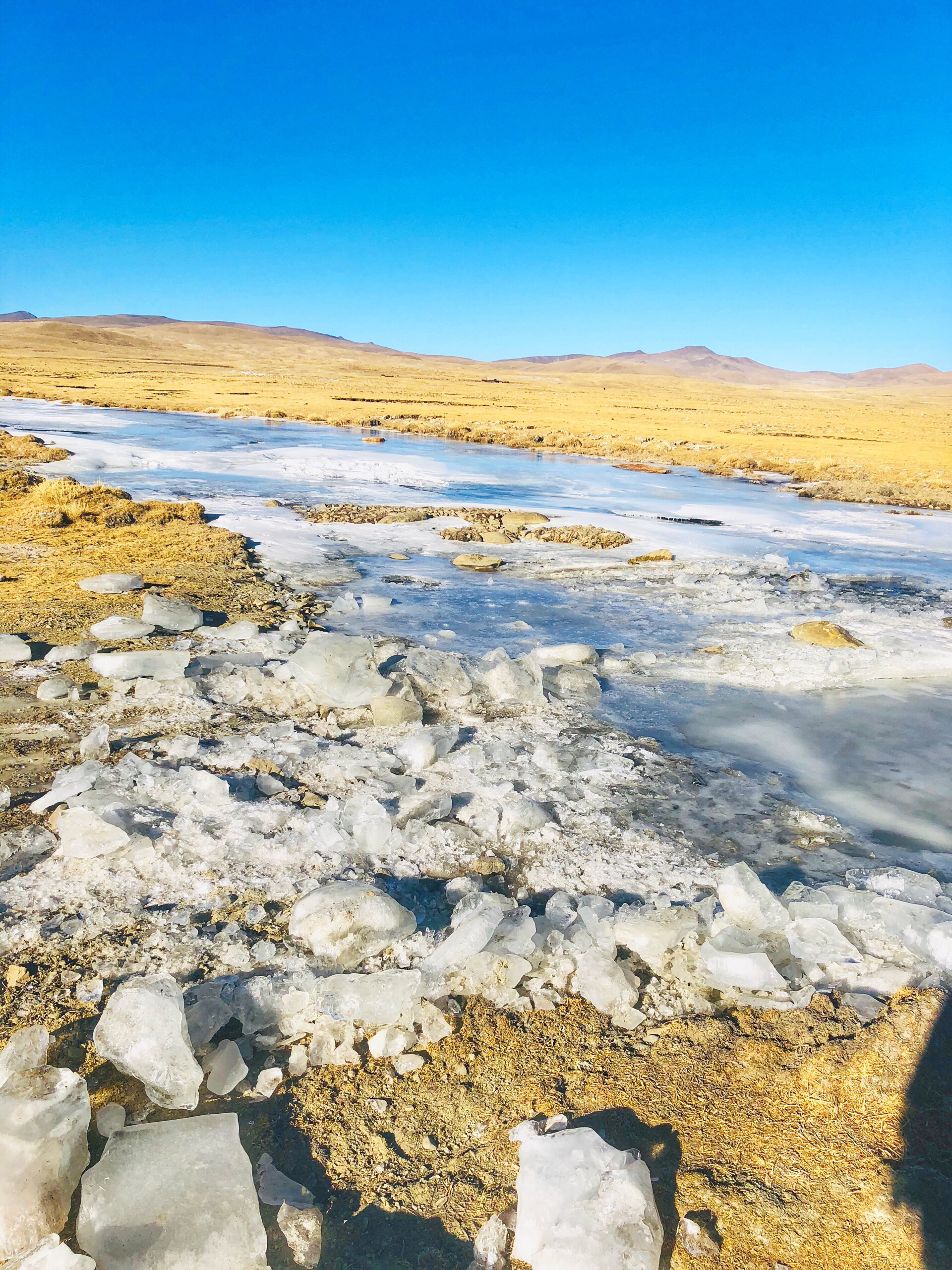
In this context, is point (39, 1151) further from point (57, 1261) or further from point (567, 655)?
point (567, 655)

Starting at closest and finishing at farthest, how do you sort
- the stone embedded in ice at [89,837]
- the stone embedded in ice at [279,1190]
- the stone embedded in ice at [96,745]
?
the stone embedded in ice at [279,1190]
the stone embedded in ice at [89,837]
the stone embedded in ice at [96,745]

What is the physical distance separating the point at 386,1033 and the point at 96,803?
1457 mm

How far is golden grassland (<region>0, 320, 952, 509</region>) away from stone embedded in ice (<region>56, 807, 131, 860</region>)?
1686 centimetres

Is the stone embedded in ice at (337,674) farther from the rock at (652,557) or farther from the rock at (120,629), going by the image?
the rock at (652,557)

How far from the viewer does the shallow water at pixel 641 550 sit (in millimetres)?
3910

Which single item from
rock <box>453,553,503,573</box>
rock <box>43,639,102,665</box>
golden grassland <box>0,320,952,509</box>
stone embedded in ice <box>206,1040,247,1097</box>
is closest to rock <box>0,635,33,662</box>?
rock <box>43,639,102,665</box>

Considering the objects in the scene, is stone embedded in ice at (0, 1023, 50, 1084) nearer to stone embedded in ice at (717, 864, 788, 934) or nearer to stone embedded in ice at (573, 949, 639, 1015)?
stone embedded in ice at (573, 949, 639, 1015)

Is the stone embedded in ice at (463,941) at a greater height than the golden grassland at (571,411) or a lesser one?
lesser

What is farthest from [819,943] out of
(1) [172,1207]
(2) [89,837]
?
(2) [89,837]

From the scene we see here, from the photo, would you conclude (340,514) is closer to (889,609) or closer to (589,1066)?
(889,609)

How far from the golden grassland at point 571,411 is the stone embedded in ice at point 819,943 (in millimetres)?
16014

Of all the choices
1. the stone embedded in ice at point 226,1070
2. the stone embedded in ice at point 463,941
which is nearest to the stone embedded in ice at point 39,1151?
the stone embedded in ice at point 226,1070

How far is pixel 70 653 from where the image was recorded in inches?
176

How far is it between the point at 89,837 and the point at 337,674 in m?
1.65
